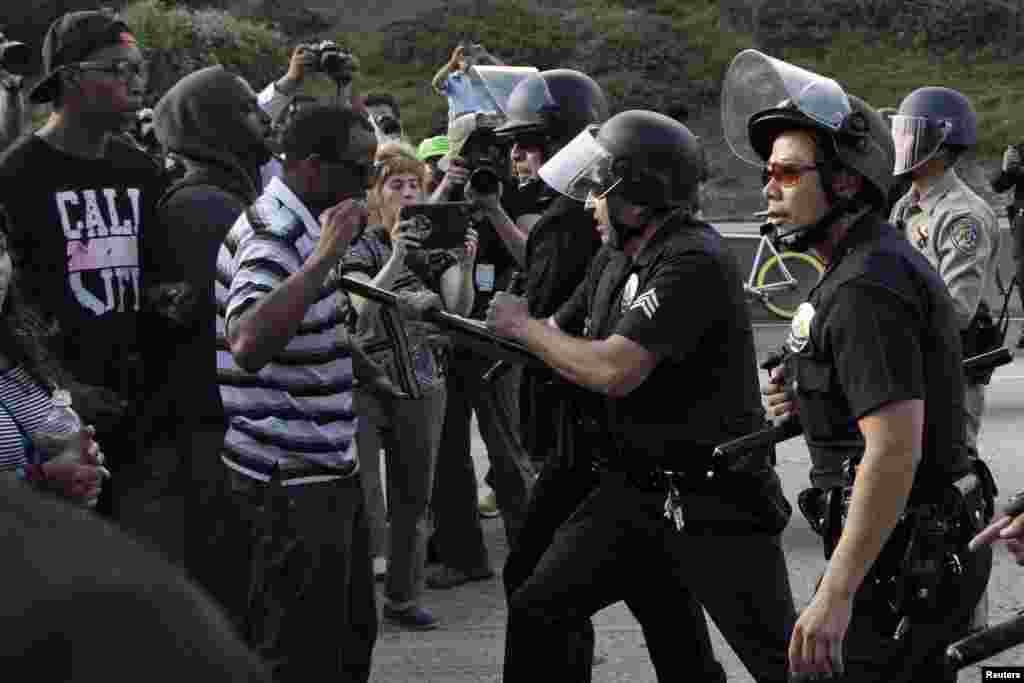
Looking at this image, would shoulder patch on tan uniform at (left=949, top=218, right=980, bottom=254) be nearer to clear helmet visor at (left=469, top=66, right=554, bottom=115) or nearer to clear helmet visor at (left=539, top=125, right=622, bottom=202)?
clear helmet visor at (left=469, top=66, right=554, bottom=115)

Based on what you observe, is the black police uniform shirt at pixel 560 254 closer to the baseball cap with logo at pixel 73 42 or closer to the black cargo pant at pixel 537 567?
the black cargo pant at pixel 537 567

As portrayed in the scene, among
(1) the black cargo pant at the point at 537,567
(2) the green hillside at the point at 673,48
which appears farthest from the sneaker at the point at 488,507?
(2) the green hillside at the point at 673,48

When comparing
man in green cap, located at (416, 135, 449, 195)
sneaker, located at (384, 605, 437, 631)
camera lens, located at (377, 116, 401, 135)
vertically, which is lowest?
sneaker, located at (384, 605, 437, 631)

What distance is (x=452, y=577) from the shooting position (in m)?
6.85

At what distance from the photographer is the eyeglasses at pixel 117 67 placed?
4.51 meters

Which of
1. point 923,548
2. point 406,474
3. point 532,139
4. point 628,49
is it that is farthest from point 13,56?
point 628,49

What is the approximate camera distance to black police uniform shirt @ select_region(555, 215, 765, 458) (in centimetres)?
402

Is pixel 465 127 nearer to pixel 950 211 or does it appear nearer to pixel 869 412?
pixel 950 211

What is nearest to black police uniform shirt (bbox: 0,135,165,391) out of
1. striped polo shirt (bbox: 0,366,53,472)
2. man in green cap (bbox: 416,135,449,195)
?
striped polo shirt (bbox: 0,366,53,472)

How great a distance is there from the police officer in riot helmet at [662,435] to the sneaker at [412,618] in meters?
1.73

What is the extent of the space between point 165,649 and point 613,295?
356 centimetres

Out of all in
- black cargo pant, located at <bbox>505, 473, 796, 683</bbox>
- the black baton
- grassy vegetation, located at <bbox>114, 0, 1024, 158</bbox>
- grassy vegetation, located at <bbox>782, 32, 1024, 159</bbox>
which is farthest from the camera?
grassy vegetation, located at <bbox>782, 32, 1024, 159</bbox>

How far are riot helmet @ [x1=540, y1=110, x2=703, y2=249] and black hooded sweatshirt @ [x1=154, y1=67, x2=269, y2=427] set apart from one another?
100 cm

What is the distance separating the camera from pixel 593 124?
18.8ft
